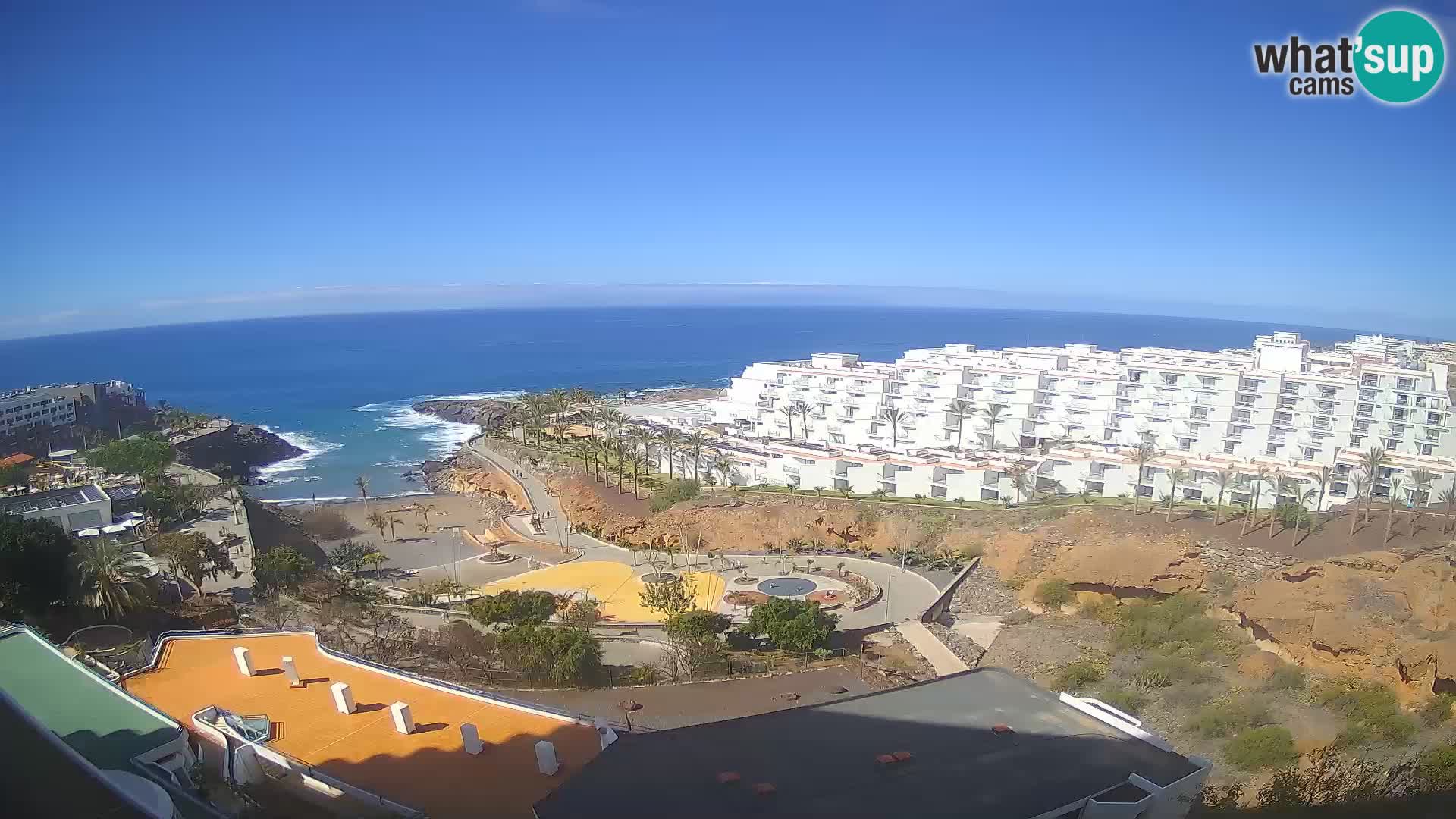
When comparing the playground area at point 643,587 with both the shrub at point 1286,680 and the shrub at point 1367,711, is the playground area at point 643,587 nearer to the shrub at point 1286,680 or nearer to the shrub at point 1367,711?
the shrub at point 1286,680

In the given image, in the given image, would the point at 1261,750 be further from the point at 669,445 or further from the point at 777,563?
the point at 669,445

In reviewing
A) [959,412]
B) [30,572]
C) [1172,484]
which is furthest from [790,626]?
[959,412]

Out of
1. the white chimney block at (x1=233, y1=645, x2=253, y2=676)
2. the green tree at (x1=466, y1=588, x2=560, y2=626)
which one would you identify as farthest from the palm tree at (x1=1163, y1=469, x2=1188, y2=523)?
the white chimney block at (x1=233, y1=645, x2=253, y2=676)

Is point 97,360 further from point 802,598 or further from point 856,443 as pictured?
point 802,598

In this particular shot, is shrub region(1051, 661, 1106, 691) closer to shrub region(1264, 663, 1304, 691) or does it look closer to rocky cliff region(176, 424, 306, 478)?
shrub region(1264, 663, 1304, 691)

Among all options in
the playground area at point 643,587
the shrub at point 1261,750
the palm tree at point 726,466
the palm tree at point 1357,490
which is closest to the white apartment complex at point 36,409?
the playground area at point 643,587

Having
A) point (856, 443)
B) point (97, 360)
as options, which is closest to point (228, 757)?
point (856, 443)

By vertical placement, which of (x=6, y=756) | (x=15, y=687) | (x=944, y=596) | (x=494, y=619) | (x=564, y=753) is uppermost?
(x=6, y=756)
